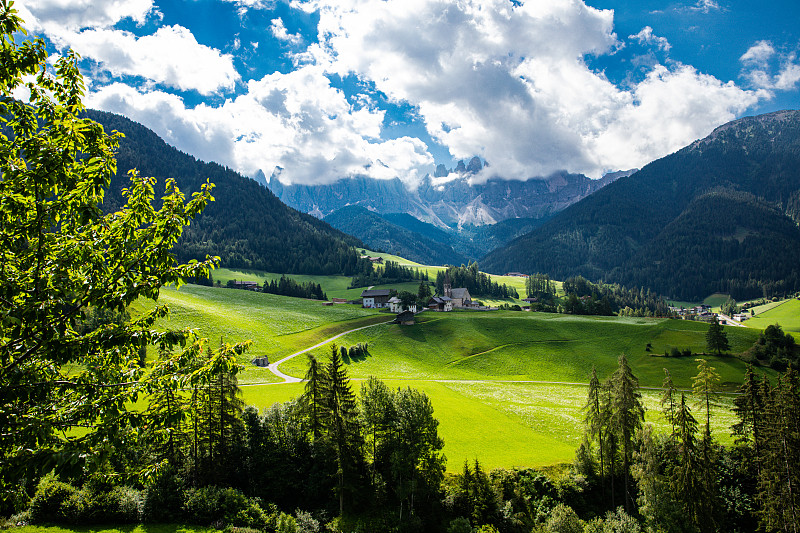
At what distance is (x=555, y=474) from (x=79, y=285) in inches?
1931

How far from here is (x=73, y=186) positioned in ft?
29.8

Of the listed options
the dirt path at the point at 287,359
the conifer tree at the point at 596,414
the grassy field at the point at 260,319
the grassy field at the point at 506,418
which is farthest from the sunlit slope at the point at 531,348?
the conifer tree at the point at 596,414

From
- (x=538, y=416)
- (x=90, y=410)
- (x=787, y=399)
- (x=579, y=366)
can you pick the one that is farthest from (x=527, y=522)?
(x=579, y=366)

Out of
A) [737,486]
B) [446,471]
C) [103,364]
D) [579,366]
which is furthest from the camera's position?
[579,366]

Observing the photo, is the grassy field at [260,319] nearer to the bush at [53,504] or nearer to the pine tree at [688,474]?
the bush at [53,504]

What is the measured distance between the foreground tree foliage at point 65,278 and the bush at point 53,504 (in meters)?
32.6

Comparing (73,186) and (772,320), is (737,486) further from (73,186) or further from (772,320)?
(772,320)

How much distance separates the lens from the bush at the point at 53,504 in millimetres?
31391

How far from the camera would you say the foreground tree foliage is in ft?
26.4

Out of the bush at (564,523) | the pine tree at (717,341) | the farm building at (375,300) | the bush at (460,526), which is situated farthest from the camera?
the farm building at (375,300)

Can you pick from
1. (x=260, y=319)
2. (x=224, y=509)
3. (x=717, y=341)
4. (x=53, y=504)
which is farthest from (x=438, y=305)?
(x=53, y=504)

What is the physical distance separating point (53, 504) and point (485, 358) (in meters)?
83.4

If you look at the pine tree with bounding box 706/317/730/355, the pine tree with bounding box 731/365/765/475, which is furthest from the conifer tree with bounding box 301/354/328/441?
the pine tree with bounding box 706/317/730/355

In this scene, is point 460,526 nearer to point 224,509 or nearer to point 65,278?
point 224,509
